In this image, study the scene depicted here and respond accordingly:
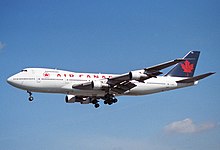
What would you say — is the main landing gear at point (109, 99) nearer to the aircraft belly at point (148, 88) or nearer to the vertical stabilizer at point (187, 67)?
the aircraft belly at point (148, 88)

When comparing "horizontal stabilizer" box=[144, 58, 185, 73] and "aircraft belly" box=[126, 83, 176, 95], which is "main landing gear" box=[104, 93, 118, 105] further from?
"horizontal stabilizer" box=[144, 58, 185, 73]

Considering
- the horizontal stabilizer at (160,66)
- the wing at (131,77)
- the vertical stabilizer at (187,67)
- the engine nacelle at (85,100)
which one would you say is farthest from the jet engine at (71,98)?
the vertical stabilizer at (187,67)

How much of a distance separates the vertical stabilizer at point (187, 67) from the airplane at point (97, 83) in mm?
1679

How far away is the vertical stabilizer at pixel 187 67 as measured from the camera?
189 ft

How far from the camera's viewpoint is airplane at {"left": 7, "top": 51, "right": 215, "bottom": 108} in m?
48.5

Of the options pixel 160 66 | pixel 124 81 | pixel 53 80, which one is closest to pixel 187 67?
pixel 124 81

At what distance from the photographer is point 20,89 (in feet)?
161

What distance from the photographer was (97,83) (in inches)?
1959

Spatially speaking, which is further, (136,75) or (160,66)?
(136,75)

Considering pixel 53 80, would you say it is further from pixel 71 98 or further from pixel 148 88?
pixel 148 88

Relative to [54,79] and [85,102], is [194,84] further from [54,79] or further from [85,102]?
[54,79]

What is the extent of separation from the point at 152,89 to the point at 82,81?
9.20m

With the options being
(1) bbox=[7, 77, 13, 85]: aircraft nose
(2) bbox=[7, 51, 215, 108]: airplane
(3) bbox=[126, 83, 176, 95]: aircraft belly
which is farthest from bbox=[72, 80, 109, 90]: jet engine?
(1) bbox=[7, 77, 13, 85]: aircraft nose

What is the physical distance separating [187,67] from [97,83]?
15.0m
